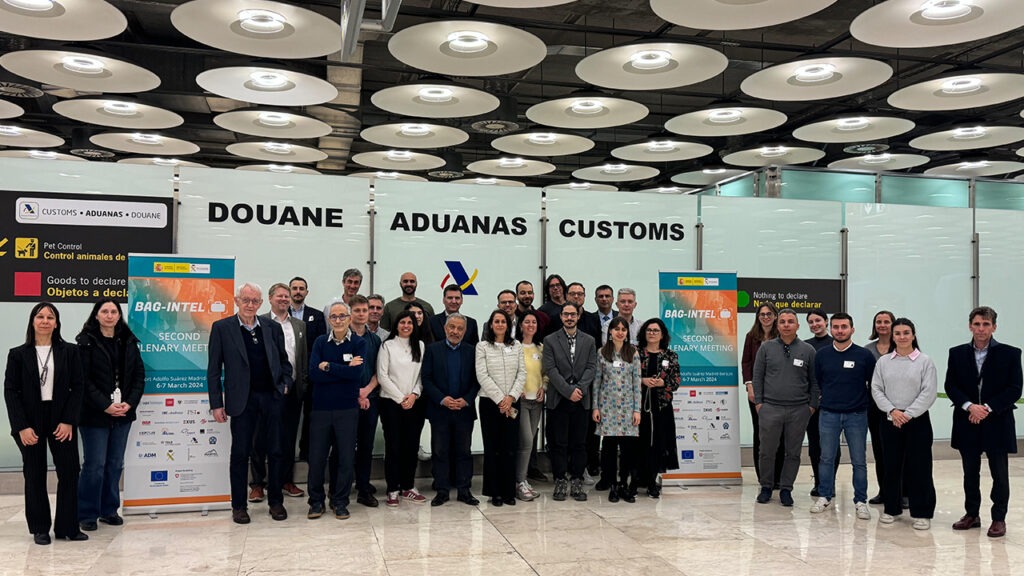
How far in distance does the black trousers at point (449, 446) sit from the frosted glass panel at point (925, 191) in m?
6.52

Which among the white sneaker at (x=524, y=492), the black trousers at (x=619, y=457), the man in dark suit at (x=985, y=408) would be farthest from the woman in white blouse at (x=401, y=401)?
the man in dark suit at (x=985, y=408)

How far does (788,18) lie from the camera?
24.4 ft

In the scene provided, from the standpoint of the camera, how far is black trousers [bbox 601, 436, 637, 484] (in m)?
6.81

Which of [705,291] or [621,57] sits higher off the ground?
[621,57]

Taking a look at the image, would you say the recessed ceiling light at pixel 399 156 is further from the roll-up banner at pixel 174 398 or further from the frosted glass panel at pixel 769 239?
the roll-up banner at pixel 174 398

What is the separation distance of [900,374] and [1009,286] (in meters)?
4.95

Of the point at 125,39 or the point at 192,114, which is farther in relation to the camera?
the point at 192,114

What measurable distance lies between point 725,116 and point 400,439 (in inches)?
270

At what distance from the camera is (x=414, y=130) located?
11898mm

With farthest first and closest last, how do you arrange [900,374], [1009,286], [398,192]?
[1009,286] < [398,192] < [900,374]

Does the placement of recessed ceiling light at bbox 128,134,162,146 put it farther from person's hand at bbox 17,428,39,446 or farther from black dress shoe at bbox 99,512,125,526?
person's hand at bbox 17,428,39,446

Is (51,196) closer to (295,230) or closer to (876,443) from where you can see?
(295,230)

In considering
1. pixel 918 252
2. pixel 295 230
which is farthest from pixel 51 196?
pixel 918 252

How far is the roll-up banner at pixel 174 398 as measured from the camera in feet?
20.1
